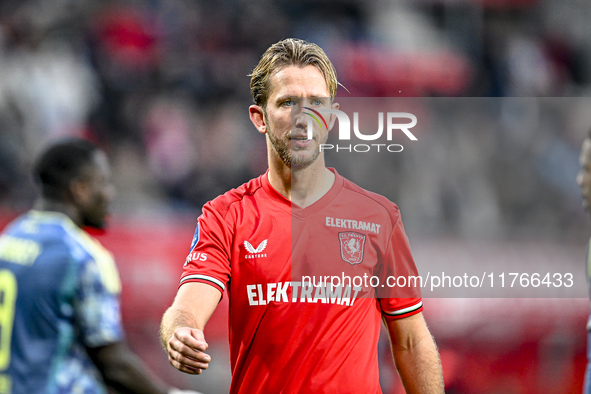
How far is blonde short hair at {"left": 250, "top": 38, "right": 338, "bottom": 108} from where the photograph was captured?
3.05 metres

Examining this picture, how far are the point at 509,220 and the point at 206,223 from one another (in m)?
3.01

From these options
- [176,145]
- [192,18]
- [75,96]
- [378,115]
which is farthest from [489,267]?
[192,18]

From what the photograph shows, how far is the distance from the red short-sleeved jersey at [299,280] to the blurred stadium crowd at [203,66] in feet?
16.3

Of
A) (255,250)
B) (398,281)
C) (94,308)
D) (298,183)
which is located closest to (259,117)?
(298,183)

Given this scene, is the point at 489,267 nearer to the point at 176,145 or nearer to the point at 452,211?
the point at 452,211

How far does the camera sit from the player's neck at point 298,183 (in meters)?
3.10

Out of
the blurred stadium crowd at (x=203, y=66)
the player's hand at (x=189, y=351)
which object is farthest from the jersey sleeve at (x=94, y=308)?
the blurred stadium crowd at (x=203, y=66)

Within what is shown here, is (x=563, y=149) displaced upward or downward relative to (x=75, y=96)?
downward

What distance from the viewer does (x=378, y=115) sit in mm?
3658

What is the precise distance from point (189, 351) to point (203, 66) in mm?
8123

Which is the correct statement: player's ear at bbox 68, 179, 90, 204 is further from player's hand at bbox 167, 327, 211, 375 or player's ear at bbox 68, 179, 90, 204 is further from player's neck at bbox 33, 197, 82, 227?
player's hand at bbox 167, 327, 211, 375

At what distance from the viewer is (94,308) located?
350 cm
